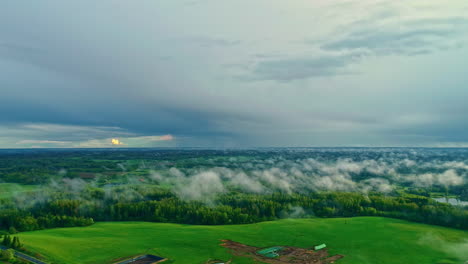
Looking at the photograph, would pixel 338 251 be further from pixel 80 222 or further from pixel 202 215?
pixel 80 222

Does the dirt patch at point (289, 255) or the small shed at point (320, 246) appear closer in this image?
the dirt patch at point (289, 255)

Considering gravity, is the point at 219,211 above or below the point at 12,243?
below

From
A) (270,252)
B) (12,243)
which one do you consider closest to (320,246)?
(270,252)

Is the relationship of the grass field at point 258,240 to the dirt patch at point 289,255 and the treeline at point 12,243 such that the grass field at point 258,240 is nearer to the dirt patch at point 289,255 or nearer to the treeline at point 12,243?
the dirt patch at point 289,255

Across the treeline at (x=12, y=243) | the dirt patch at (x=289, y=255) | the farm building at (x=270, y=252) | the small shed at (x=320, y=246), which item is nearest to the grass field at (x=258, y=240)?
the small shed at (x=320, y=246)

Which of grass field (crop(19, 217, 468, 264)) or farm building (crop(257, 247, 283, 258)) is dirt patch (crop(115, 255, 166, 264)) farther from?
farm building (crop(257, 247, 283, 258))

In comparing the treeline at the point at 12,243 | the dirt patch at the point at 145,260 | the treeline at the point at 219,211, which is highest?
the treeline at the point at 12,243

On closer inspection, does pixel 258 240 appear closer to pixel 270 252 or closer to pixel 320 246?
pixel 270 252
